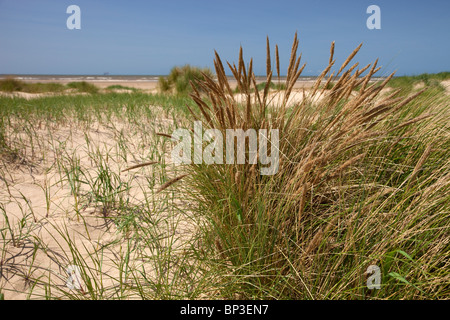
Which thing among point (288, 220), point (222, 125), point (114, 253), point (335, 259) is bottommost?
point (114, 253)

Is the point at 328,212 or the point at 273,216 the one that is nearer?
the point at 273,216

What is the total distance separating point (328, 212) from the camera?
1.32 meters

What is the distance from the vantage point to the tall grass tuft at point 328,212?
3.14 feet

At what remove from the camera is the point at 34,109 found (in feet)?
12.5

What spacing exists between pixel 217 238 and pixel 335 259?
0.48 meters

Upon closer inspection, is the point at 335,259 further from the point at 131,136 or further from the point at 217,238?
the point at 131,136

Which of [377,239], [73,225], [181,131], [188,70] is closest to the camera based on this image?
[377,239]

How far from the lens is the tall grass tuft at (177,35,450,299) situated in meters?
0.96

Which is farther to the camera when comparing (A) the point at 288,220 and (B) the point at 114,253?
(B) the point at 114,253
